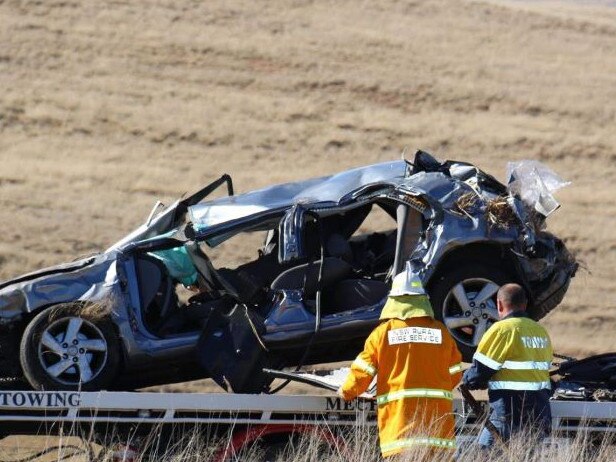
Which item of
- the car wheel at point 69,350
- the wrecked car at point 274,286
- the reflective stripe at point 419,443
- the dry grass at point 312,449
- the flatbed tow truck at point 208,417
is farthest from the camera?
the wrecked car at point 274,286

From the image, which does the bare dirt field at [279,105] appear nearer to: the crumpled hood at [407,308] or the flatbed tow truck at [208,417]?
the flatbed tow truck at [208,417]

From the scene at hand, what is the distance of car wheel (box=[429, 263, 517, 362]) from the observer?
928 cm

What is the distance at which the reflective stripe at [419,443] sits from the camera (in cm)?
718

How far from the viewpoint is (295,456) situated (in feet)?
27.5

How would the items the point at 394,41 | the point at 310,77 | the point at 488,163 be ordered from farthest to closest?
the point at 394,41, the point at 310,77, the point at 488,163

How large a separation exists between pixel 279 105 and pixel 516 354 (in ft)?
57.1

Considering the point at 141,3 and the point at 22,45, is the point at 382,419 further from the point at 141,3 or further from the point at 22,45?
the point at 141,3

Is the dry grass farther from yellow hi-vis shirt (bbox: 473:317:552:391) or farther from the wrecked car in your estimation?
the wrecked car

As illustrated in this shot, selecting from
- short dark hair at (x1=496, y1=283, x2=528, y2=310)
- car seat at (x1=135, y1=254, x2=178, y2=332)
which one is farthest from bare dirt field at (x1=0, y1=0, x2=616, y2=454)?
short dark hair at (x1=496, y1=283, x2=528, y2=310)

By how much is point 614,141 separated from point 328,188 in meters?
15.5

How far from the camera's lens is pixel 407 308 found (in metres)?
7.30

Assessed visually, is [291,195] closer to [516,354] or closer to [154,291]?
[154,291]

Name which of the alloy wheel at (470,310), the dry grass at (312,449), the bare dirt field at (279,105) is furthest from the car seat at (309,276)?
the bare dirt field at (279,105)

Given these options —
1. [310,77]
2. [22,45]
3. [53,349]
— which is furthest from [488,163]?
[53,349]
